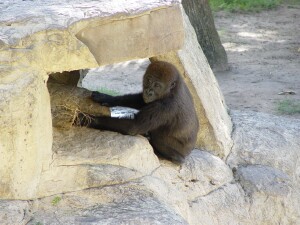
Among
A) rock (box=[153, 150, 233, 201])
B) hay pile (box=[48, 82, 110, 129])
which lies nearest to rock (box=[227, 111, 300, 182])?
rock (box=[153, 150, 233, 201])

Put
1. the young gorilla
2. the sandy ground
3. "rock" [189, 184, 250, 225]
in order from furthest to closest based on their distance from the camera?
the sandy ground → "rock" [189, 184, 250, 225] → the young gorilla

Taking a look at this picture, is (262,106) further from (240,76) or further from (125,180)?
(125,180)

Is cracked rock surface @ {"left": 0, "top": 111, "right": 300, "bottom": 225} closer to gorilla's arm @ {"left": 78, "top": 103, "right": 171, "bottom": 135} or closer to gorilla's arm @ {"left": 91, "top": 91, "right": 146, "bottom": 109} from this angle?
gorilla's arm @ {"left": 78, "top": 103, "right": 171, "bottom": 135}

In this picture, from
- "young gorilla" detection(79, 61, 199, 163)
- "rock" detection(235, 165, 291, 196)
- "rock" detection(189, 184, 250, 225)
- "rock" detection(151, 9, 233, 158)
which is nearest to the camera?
"young gorilla" detection(79, 61, 199, 163)

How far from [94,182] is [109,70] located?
5.48 metres

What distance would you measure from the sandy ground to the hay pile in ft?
9.75

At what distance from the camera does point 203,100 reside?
521 cm

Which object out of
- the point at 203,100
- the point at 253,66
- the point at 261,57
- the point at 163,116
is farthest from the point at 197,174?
the point at 261,57

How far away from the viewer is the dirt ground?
28.5 feet

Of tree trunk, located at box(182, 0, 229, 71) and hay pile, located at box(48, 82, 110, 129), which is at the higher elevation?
hay pile, located at box(48, 82, 110, 129)

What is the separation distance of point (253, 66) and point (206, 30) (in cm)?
119

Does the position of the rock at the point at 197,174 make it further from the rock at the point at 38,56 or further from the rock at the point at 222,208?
the rock at the point at 38,56

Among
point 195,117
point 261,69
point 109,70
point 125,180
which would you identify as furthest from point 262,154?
point 261,69

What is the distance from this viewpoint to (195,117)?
16.1 ft
